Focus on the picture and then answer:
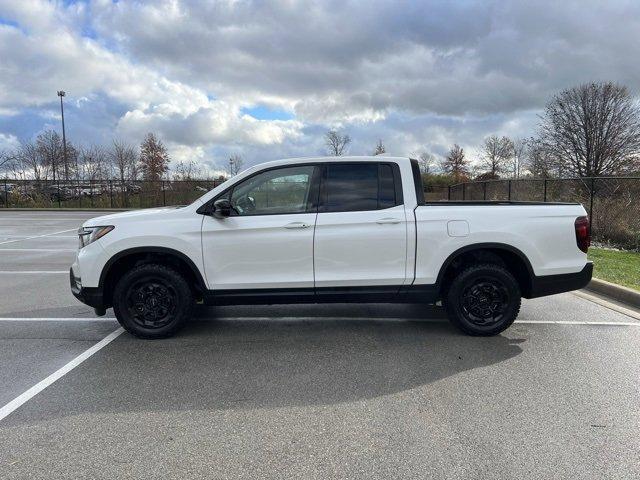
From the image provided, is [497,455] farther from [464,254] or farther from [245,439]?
[464,254]

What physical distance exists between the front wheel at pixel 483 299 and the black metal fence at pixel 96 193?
1178 inches

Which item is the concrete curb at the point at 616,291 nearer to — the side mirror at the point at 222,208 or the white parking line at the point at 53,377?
the side mirror at the point at 222,208

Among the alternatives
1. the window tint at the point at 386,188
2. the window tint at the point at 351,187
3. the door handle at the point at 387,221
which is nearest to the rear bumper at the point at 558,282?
the door handle at the point at 387,221

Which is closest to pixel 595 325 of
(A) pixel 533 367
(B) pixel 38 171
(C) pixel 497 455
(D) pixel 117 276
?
(A) pixel 533 367

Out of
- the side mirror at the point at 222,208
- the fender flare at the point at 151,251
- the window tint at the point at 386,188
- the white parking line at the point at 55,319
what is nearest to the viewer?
the side mirror at the point at 222,208

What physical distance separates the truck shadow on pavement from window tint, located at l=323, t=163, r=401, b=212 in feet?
4.67

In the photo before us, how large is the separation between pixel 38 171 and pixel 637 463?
4583 centimetres

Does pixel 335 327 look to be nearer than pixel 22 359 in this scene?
No

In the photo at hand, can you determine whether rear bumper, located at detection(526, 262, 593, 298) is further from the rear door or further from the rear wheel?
the rear wheel

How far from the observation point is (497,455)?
2.93m

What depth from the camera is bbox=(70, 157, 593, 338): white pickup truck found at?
487cm

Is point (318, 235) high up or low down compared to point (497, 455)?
up

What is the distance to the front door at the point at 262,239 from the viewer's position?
4.85 metres

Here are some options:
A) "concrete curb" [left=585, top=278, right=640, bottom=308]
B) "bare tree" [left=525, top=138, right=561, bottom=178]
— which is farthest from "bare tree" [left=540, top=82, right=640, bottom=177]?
"concrete curb" [left=585, top=278, right=640, bottom=308]
